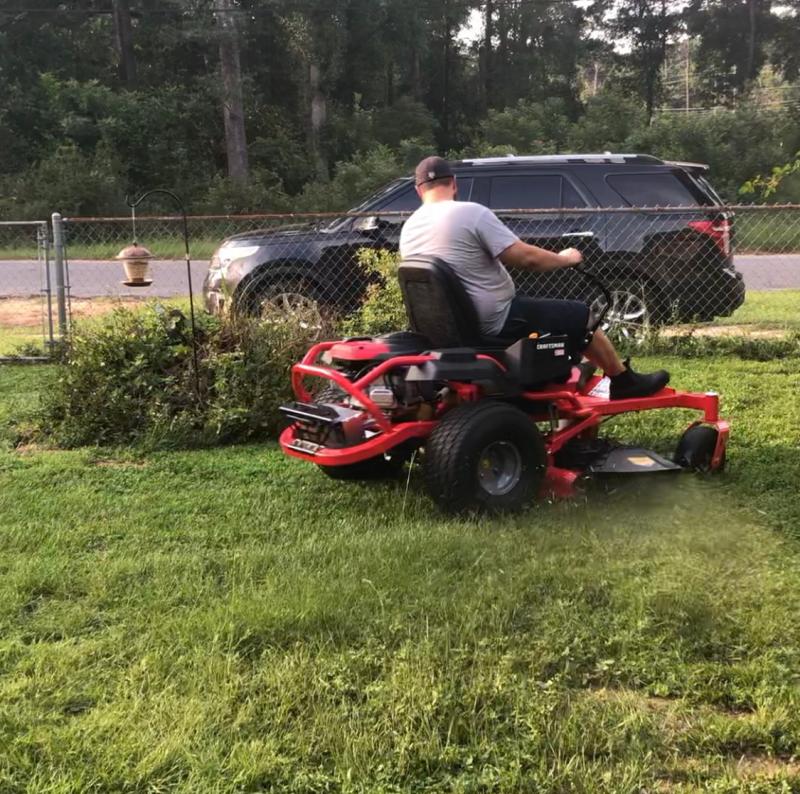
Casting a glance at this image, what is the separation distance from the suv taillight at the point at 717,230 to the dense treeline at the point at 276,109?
2098cm

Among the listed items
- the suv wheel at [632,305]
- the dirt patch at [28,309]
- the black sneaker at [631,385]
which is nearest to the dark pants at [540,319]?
the black sneaker at [631,385]

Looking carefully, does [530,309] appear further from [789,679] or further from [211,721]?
[211,721]

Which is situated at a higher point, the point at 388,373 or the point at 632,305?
the point at 632,305

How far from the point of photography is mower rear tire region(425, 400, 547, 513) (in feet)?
13.6

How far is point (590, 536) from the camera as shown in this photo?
399 cm

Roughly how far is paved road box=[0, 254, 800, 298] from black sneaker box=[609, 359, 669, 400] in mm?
9746

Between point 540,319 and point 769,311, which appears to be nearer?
point 540,319

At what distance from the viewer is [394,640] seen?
3.07 meters

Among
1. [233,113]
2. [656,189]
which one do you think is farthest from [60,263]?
[233,113]

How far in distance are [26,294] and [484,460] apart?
12520 millimetres

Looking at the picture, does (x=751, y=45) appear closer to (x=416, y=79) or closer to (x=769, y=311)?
(x=416, y=79)

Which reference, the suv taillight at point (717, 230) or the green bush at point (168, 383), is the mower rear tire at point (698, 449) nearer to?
the green bush at point (168, 383)

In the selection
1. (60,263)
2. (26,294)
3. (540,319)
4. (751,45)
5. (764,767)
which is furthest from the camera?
(751,45)

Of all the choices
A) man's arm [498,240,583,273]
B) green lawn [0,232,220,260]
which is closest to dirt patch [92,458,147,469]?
man's arm [498,240,583,273]
